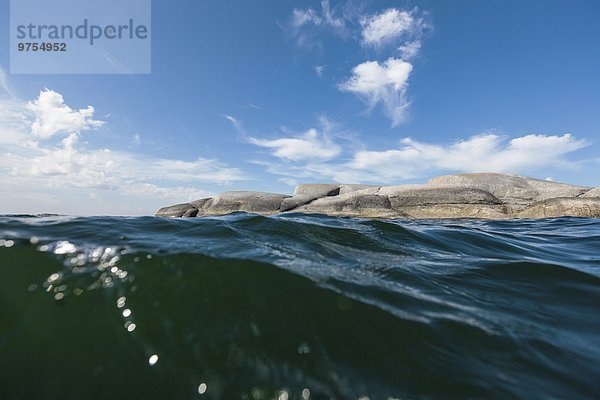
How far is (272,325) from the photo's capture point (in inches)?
58.0

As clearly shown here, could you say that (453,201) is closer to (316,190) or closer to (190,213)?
(316,190)

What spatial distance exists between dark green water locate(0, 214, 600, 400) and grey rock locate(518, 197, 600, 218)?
1574 centimetres

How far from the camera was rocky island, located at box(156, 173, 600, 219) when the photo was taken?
15.1m

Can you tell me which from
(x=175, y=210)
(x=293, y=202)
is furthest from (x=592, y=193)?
(x=175, y=210)

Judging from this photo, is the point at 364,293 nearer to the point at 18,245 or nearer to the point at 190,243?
the point at 190,243

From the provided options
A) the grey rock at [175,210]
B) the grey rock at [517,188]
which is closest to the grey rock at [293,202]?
the grey rock at [175,210]

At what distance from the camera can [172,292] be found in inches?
69.1

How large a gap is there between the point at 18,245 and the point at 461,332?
328cm

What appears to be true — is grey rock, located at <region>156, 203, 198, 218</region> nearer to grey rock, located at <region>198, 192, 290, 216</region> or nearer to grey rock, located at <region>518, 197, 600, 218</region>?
grey rock, located at <region>198, 192, 290, 216</region>

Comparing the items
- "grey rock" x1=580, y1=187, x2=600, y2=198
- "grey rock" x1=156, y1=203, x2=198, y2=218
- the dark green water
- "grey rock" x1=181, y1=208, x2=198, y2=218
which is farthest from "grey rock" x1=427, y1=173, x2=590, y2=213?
"grey rock" x1=156, y1=203, x2=198, y2=218

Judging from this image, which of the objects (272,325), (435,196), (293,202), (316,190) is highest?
(316,190)

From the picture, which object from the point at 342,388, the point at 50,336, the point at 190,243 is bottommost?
the point at 342,388

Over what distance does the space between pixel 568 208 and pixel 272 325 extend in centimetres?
1889

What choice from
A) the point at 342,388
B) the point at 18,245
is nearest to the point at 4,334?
the point at 18,245
